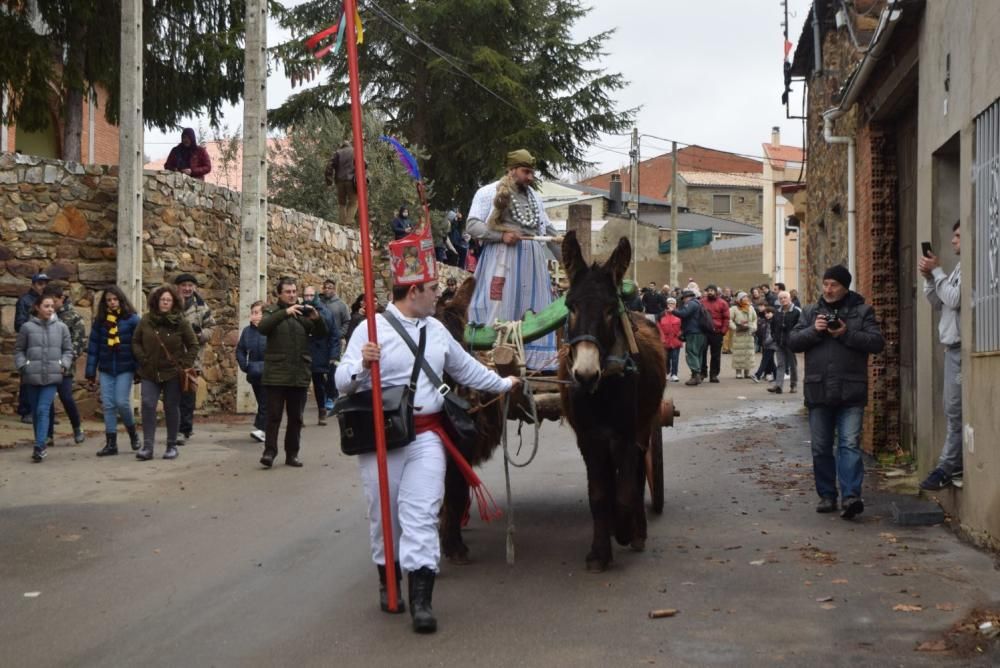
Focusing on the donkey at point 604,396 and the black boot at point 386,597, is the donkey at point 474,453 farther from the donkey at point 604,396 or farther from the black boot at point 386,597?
the black boot at point 386,597

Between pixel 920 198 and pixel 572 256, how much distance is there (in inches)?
159

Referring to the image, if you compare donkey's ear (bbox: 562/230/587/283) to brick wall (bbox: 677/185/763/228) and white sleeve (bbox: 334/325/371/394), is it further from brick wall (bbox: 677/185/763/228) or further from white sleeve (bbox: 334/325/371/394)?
brick wall (bbox: 677/185/763/228)

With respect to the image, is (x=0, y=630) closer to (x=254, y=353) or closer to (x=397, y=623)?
(x=397, y=623)

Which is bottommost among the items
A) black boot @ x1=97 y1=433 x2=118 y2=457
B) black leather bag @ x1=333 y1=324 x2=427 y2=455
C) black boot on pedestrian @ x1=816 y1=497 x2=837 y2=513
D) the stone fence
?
black boot on pedestrian @ x1=816 y1=497 x2=837 y2=513

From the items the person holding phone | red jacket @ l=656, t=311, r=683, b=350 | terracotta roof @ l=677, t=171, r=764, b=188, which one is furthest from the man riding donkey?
terracotta roof @ l=677, t=171, r=764, b=188

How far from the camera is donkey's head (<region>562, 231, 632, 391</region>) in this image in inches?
289

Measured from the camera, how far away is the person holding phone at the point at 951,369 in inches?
358

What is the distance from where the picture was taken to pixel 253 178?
18688 millimetres

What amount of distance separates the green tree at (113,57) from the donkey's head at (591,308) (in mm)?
14460

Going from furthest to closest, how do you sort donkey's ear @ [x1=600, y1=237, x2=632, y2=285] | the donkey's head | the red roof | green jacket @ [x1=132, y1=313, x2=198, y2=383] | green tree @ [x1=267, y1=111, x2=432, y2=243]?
the red roof, green tree @ [x1=267, y1=111, x2=432, y2=243], green jacket @ [x1=132, y1=313, x2=198, y2=383], donkey's ear @ [x1=600, y1=237, x2=632, y2=285], the donkey's head

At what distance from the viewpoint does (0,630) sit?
6.58 meters

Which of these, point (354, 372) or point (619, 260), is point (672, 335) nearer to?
point (619, 260)

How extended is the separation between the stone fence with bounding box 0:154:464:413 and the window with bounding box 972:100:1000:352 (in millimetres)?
12054

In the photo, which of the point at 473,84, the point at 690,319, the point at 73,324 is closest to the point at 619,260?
the point at 73,324
